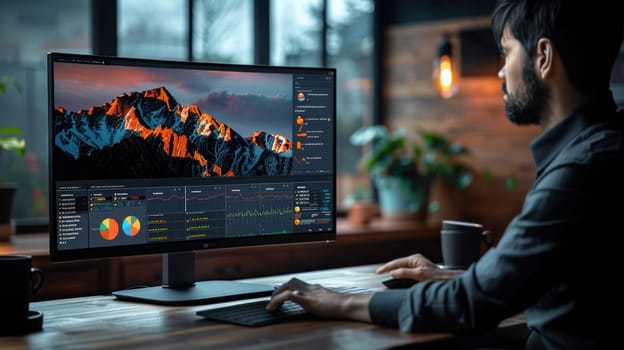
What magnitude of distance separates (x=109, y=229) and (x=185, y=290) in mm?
267

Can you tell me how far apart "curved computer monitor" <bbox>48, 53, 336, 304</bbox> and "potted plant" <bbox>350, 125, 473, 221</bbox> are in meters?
2.36

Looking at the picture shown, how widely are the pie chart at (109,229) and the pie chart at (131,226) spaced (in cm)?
2

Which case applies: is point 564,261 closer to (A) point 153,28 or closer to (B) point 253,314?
(B) point 253,314

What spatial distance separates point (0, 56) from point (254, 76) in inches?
76.7

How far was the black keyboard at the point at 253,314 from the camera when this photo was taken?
1684 millimetres

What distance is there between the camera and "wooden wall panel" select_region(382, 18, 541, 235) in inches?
183

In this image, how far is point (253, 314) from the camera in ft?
5.72

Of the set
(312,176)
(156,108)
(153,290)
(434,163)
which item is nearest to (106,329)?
(153,290)

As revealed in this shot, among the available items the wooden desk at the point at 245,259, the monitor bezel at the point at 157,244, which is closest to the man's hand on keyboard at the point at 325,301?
the monitor bezel at the point at 157,244

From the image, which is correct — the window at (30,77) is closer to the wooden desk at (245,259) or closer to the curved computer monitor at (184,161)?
the wooden desk at (245,259)

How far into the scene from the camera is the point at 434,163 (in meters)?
4.63

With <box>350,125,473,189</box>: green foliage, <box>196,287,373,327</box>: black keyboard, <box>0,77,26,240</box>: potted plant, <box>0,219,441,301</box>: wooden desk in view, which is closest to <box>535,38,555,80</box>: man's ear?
<box>196,287,373,327</box>: black keyboard

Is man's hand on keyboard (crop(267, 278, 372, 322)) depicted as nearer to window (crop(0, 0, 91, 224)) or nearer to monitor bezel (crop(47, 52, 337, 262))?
monitor bezel (crop(47, 52, 337, 262))

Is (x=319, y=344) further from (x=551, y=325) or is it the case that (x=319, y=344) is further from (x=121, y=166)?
(x=121, y=166)
